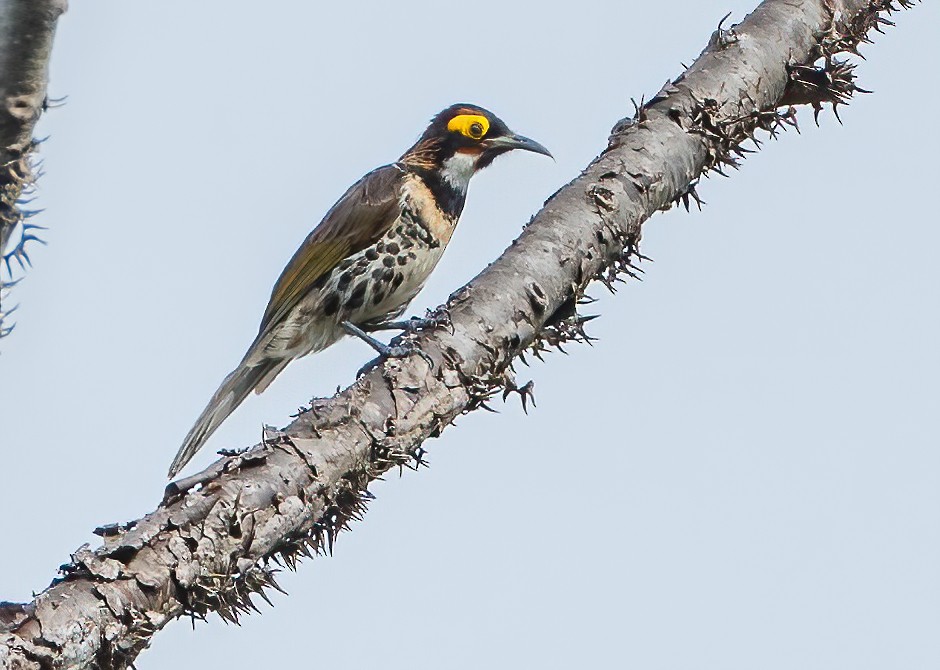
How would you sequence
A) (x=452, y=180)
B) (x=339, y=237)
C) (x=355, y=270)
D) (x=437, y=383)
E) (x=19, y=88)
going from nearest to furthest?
1. (x=19, y=88)
2. (x=437, y=383)
3. (x=355, y=270)
4. (x=339, y=237)
5. (x=452, y=180)

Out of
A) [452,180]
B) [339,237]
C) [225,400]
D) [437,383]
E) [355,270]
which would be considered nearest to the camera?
[437,383]

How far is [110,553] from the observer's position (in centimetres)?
293

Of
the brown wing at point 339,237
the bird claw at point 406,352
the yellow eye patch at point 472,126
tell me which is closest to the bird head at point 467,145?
the yellow eye patch at point 472,126

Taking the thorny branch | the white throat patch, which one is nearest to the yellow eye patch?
the white throat patch

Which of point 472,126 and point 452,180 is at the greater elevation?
point 472,126

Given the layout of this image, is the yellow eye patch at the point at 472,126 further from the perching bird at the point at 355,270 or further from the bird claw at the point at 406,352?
the bird claw at the point at 406,352

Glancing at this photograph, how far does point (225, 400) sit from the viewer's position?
22.3 ft

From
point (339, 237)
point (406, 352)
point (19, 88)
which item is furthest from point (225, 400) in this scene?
point (19, 88)

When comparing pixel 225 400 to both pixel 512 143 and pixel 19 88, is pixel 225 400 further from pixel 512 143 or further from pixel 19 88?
pixel 19 88

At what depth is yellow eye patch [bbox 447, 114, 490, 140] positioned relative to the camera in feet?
24.7

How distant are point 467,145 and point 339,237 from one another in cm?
103

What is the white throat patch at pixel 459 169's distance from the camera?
293 inches

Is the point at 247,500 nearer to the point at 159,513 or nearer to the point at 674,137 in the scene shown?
the point at 159,513

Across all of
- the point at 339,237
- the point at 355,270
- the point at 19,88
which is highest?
the point at 339,237
